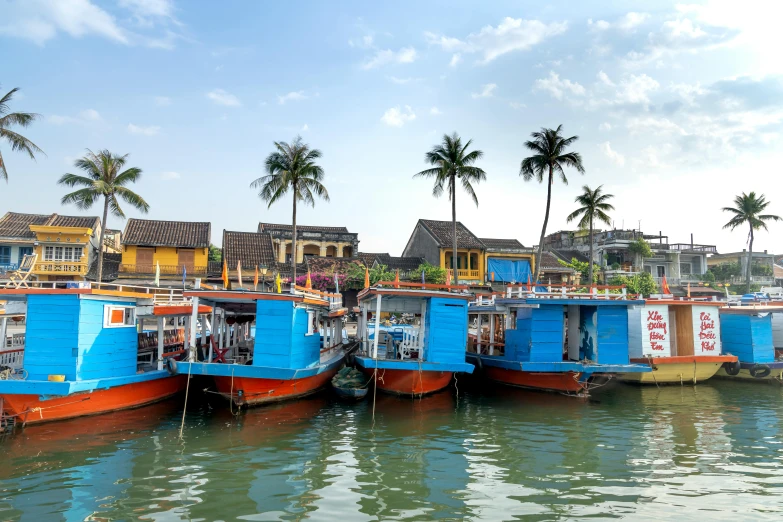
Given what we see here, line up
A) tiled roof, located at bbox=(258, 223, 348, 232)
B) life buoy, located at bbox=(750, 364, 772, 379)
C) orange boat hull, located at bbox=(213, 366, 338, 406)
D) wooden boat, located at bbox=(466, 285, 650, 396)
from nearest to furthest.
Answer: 1. orange boat hull, located at bbox=(213, 366, 338, 406)
2. wooden boat, located at bbox=(466, 285, 650, 396)
3. life buoy, located at bbox=(750, 364, 772, 379)
4. tiled roof, located at bbox=(258, 223, 348, 232)

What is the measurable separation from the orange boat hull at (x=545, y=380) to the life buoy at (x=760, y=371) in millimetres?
8760

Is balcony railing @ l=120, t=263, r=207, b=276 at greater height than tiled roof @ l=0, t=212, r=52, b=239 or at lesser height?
lesser

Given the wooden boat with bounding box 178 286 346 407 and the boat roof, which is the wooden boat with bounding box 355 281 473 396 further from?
the wooden boat with bounding box 178 286 346 407

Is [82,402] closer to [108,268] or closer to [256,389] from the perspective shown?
[256,389]

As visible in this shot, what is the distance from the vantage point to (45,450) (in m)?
10.5

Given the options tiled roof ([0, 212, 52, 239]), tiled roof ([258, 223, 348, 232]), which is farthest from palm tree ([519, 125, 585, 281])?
tiled roof ([0, 212, 52, 239])

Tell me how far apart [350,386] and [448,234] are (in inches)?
1108

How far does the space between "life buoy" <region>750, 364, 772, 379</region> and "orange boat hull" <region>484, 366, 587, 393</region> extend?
345 inches

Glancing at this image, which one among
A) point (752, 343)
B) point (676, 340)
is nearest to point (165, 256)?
point (676, 340)

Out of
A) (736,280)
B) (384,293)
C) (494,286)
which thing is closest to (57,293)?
(384,293)

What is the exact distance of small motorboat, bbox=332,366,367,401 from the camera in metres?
16.4

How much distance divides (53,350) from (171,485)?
18.7 ft

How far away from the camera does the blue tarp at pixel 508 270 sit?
41406 mm

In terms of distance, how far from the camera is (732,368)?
68.7ft
